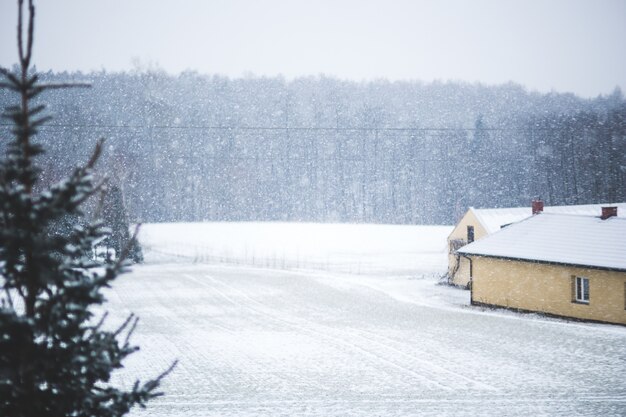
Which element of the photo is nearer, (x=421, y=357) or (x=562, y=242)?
(x=421, y=357)

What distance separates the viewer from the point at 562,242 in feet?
101

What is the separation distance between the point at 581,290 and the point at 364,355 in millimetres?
12848

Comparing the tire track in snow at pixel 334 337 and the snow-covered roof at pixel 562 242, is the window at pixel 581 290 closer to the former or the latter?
the snow-covered roof at pixel 562 242

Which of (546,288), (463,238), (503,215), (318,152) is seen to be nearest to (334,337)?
(546,288)

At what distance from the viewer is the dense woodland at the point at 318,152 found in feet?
290

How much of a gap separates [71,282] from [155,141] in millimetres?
92816

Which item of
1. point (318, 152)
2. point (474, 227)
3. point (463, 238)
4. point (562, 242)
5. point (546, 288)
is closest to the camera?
point (546, 288)

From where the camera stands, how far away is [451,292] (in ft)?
126

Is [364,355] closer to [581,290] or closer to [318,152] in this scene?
[581,290]

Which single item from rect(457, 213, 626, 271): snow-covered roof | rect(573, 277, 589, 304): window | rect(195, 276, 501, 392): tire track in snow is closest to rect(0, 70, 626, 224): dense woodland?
rect(457, 213, 626, 271): snow-covered roof

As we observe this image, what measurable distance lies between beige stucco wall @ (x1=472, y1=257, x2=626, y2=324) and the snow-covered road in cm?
83

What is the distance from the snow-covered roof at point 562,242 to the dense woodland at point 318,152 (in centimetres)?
5320

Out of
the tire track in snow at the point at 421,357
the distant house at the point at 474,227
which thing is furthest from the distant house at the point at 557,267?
the tire track in snow at the point at 421,357

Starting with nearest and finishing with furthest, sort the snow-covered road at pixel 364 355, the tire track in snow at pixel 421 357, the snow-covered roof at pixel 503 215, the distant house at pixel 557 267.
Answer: the snow-covered road at pixel 364 355 → the tire track in snow at pixel 421 357 → the distant house at pixel 557 267 → the snow-covered roof at pixel 503 215
